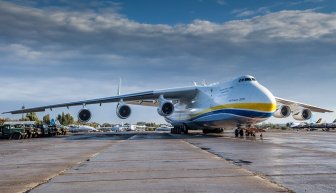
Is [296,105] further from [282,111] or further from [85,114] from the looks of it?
[85,114]

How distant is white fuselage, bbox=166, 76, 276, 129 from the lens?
2906 cm

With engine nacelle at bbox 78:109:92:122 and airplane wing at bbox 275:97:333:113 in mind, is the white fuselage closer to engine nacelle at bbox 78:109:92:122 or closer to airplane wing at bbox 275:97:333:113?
airplane wing at bbox 275:97:333:113

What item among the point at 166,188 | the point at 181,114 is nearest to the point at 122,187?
→ the point at 166,188

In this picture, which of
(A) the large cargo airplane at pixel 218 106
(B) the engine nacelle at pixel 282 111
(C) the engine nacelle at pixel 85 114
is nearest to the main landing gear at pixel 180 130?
(A) the large cargo airplane at pixel 218 106

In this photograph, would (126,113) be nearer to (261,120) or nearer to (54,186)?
(261,120)

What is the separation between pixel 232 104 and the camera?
3103 centimetres

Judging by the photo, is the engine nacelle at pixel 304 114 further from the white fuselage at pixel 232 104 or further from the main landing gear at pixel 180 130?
the main landing gear at pixel 180 130

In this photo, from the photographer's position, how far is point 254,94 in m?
29.4

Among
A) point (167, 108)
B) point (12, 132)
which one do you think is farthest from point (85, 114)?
point (167, 108)

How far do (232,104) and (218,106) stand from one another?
250cm

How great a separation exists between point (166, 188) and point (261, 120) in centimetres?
2429

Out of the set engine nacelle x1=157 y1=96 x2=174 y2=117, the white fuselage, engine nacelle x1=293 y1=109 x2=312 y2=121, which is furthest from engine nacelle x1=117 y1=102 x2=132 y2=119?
engine nacelle x1=293 y1=109 x2=312 y2=121

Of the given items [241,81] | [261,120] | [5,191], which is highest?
[241,81]

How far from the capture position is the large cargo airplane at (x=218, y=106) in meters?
29.4
